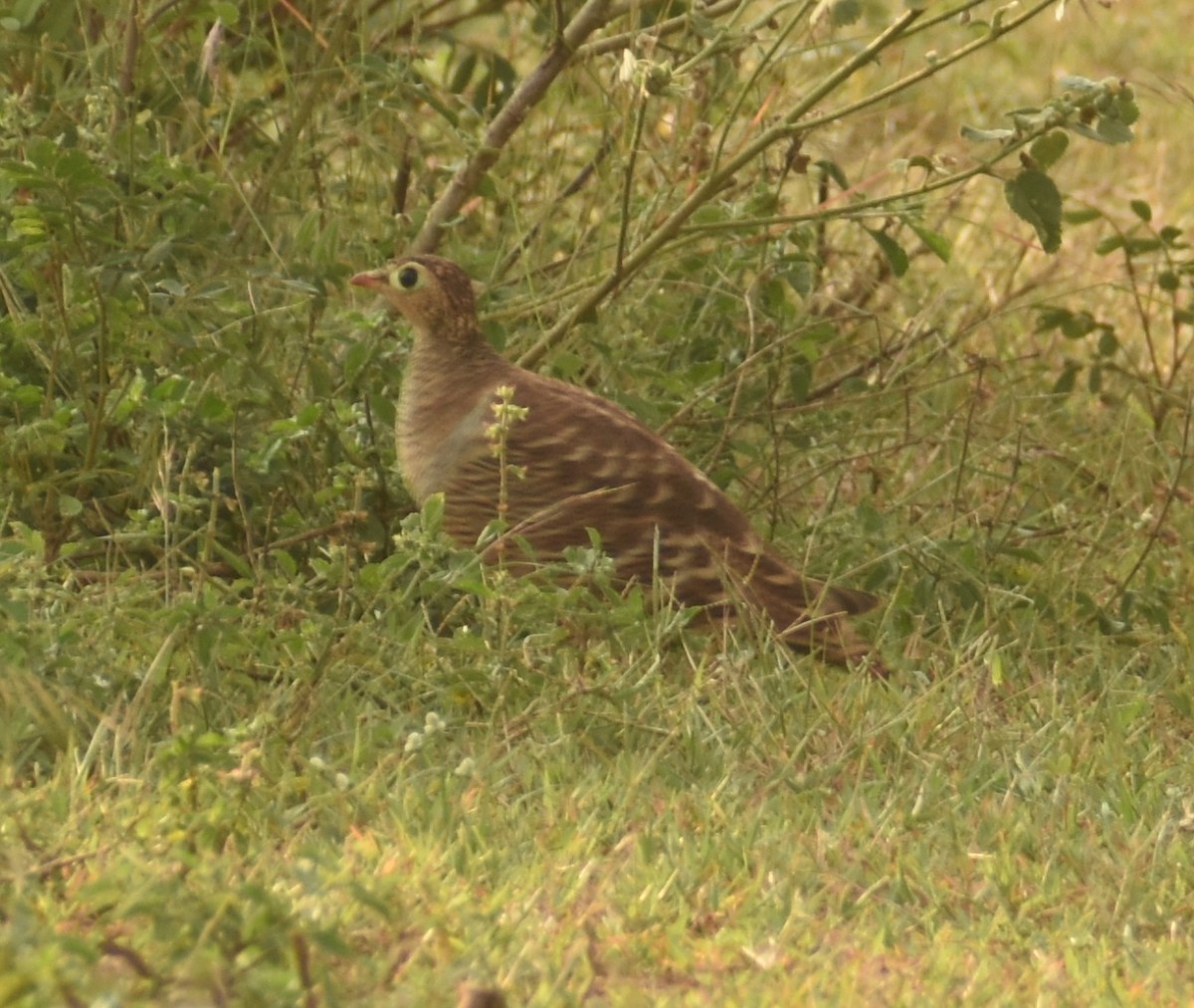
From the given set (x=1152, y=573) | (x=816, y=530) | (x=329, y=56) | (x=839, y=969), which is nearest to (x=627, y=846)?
(x=839, y=969)

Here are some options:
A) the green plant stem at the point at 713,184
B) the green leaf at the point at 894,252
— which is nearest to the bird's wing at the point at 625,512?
the green plant stem at the point at 713,184

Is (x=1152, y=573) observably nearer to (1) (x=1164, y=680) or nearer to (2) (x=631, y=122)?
(1) (x=1164, y=680)

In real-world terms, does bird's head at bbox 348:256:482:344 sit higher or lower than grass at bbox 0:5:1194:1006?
higher

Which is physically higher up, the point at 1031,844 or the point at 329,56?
the point at 329,56

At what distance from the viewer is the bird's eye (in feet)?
15.5

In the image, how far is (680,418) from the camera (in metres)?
5.00

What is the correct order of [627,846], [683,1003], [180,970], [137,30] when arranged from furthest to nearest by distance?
1. [137,30]
2. [627,846]
3. [683,1003]
4. [180,970]

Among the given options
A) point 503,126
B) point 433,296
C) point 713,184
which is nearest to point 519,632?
point 433,296

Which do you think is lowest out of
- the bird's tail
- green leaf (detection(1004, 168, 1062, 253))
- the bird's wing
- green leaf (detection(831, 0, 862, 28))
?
the bird's tail

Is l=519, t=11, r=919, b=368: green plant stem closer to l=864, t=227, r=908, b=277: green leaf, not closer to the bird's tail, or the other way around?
l=864, t=227, r=908, b=277: green leaf

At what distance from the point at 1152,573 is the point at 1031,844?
4.59ft

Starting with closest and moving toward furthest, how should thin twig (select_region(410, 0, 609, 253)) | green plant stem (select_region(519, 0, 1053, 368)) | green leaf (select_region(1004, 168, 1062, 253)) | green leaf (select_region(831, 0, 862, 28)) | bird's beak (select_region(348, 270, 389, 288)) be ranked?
green leaf (select_region(831, 0, 862, 28)) < green plant stem (select_region(519, 0, 1053, 368)) < green leaf (select_region(1004, 168, 1062, 253)) < bird's beak (select_region(348, 270, 389, 288)) < thin twig (select_region(410, 0, 609, 253))

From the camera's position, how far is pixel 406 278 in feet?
15.6

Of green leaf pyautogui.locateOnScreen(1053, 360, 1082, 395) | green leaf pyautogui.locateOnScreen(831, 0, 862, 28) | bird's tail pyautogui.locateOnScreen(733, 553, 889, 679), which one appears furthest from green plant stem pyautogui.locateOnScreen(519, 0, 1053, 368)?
green leaf pyautogui.locateOnScreen(1053, 360, 1082, 395)
